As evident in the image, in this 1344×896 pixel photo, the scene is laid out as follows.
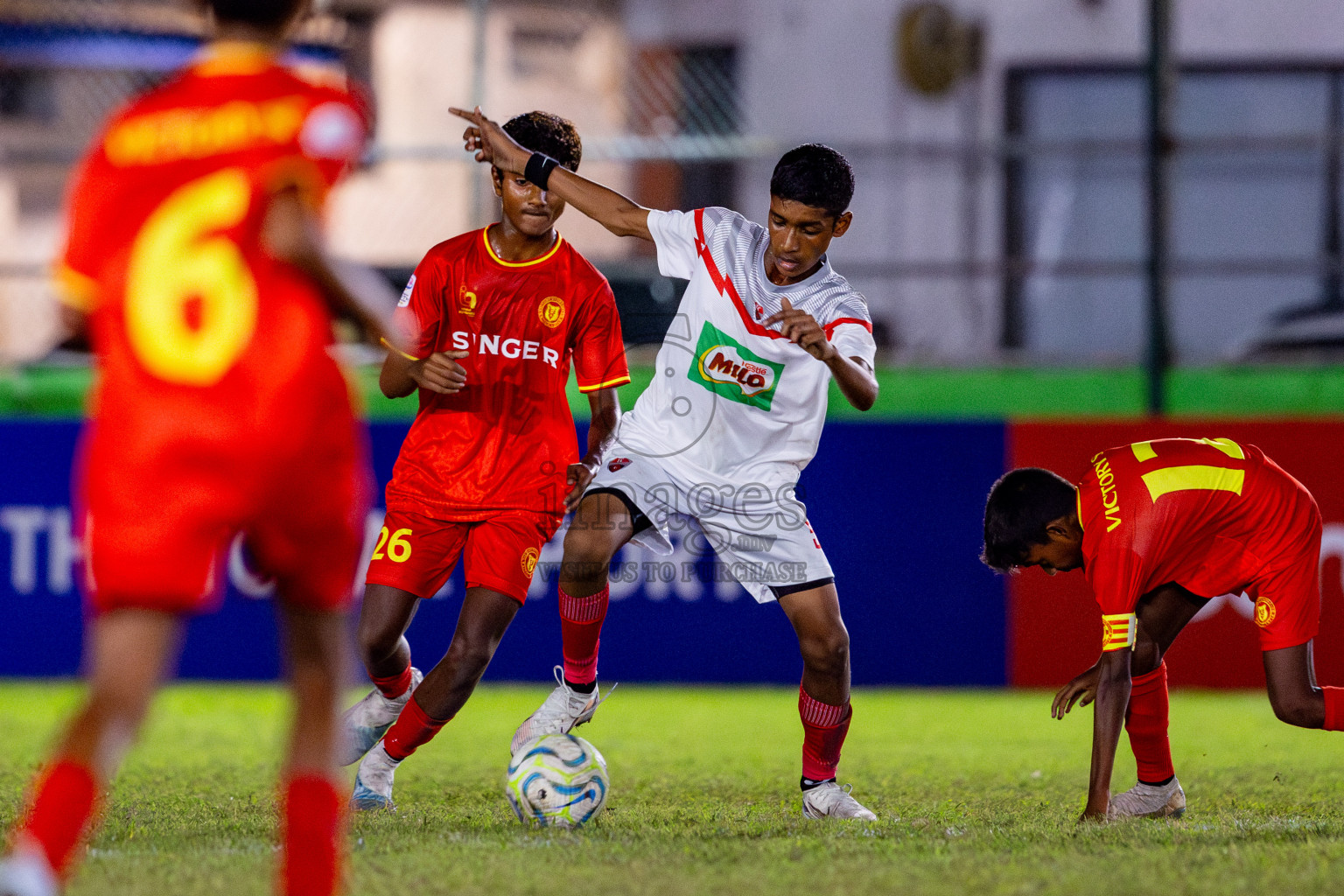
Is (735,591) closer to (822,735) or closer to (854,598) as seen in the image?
(854,598)

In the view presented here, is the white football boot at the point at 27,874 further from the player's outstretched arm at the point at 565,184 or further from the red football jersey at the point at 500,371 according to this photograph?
the player's outstretched arm at the point at 565,184

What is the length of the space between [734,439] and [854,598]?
3235mm

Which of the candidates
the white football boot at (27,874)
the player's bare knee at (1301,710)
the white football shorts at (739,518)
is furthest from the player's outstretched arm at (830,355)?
the white football boot at (27,874)

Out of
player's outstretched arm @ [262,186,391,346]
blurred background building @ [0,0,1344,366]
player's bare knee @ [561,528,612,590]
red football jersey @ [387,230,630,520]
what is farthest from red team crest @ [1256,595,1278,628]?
blurred background building @ [0,0,1344,366]

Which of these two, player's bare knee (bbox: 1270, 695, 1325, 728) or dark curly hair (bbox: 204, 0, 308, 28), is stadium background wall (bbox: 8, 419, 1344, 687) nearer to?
player's bare knee (bbox: 1270, 695, 1325, 728)

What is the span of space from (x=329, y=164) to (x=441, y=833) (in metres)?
2.10

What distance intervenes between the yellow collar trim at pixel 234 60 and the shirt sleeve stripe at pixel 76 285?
433 millimetres

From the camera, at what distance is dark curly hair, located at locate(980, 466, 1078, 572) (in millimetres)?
4555

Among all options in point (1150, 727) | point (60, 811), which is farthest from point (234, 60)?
point (1150, 727)

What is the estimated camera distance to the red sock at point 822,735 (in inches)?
186

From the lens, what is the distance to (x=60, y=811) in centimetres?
264

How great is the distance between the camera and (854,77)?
12.7 metres

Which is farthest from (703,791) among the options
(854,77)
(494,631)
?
(854,77)

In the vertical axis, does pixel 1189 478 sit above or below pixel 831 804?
above
